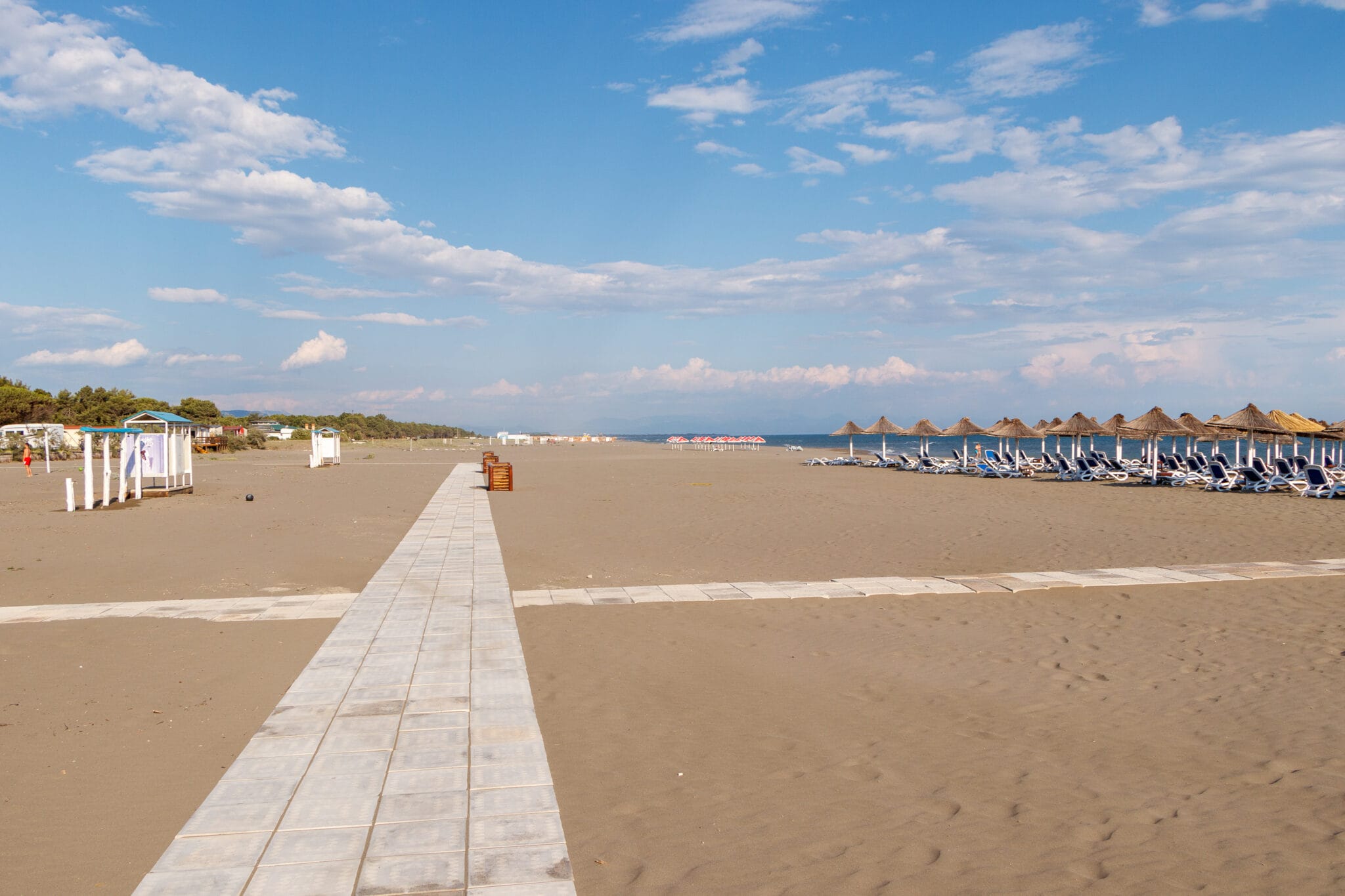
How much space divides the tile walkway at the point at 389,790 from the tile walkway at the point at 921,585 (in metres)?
1.67

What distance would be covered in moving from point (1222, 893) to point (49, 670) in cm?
609

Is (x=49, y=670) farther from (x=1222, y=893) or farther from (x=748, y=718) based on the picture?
(x=1222, y=893)

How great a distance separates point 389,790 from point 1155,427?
2584cm

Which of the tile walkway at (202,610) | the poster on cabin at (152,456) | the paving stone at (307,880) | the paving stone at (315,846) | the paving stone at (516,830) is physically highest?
the poster on cabin at (152,456)

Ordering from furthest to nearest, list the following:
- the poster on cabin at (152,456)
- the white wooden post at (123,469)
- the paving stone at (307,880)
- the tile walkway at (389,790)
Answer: the poster on cabin at (152,456) → the white wooden post at (123,469) → the tile walkway at (389,790) → the paving stone at (307,880)

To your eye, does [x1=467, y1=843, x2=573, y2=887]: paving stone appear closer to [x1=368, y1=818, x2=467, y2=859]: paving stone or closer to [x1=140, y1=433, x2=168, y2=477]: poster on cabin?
[x1=368, y1=818, x2=467, y2=859]: paving stone

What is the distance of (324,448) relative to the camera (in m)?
29.5

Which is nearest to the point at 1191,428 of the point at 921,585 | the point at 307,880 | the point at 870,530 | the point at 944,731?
the point at 870,530

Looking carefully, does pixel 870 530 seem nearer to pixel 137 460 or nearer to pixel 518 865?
pixel 518 865

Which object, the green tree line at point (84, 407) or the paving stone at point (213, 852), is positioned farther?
the green tree line at point (84, 407)

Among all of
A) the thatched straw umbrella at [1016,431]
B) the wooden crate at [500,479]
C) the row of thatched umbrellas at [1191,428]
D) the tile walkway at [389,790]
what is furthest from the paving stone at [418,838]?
the thatched straw umbrella at [1016,431]

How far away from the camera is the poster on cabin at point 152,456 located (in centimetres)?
1595

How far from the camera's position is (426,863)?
Answer: 2730mm

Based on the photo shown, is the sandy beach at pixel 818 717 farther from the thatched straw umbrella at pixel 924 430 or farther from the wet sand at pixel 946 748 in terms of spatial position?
the thatched straw umbrella at pixel 924 430
